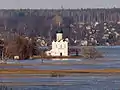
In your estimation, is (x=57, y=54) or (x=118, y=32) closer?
(x=57, y=54)

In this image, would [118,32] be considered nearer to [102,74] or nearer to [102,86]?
[102,74]

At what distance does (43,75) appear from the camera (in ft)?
157

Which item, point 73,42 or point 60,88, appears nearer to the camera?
point 60,88

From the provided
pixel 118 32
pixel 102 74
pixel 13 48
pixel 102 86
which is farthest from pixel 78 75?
pixel 118 32

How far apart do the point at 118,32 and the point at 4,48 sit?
106 meters

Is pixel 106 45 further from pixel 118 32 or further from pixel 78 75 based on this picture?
pixel 78 75

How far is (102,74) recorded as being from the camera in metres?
48.4

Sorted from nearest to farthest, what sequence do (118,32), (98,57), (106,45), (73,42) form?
(98,57), (73,42), (106,45), (118,32)

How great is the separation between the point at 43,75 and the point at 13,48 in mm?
37412

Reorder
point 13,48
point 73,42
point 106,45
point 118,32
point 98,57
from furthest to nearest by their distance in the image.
Answer: point 118,32 → point 106,45 → point 73,42 → point 98,57 → point 13,48

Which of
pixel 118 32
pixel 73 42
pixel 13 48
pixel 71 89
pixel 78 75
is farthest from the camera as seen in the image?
pixel 118 32

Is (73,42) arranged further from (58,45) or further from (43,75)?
(43,75)

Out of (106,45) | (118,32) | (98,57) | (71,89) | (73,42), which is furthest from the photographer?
(118,32)

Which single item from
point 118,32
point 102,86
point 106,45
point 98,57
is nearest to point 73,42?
point 106,45
